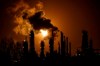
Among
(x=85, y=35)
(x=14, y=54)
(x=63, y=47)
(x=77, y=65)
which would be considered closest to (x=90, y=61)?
(x=77, y=65)

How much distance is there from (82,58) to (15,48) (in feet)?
109

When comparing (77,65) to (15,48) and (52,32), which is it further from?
(15,48)

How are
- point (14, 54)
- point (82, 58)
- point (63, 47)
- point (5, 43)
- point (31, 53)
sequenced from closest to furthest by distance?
point (82, 58)
point (31, 53)
point (63, 47)
point (14, 54)
point (5, 43)

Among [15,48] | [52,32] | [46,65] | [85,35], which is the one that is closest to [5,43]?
[15,48]

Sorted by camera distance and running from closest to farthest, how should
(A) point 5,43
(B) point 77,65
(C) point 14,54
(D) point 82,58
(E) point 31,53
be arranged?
(B) point 77,65
(D) point 82,58
(E) point 31,53
(C) point 14,54
(A) point 5,43

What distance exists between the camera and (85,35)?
41.9 metres

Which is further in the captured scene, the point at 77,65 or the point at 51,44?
the point at 51,44

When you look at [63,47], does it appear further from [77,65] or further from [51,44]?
[77,65]

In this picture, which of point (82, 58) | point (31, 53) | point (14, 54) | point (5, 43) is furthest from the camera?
point (5, 43)

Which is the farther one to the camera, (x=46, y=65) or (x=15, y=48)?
(x=15, y=48)

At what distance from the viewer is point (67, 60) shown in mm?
29875

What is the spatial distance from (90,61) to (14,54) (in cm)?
3257

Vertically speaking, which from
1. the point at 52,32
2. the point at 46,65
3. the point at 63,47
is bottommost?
the point at 46,65

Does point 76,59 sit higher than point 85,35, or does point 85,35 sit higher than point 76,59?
point 85,35
